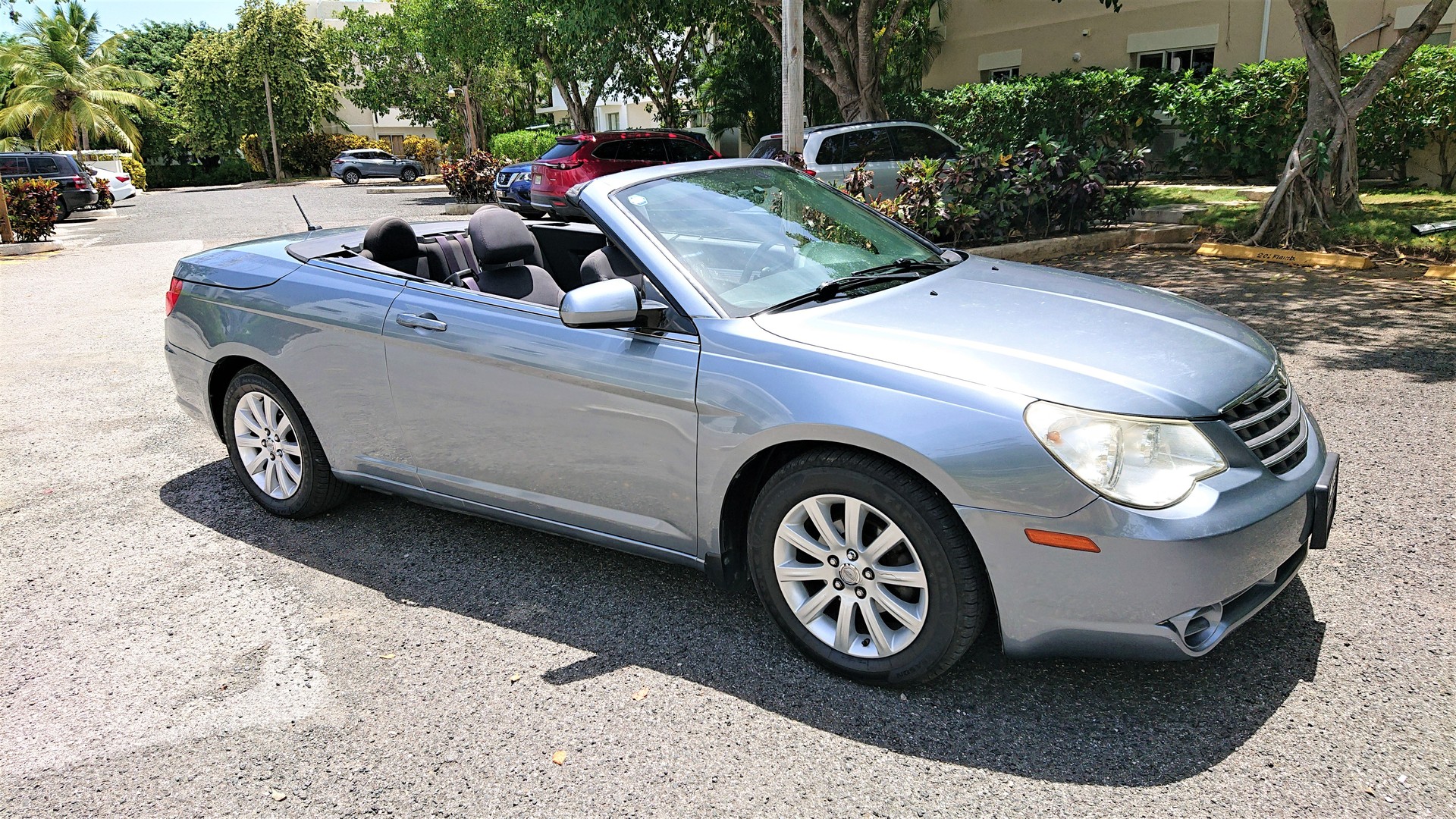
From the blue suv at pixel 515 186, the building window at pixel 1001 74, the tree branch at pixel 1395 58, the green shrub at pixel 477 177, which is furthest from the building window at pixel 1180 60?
the green shrub at pixel 477 177

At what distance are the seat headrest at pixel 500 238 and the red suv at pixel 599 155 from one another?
1443cm

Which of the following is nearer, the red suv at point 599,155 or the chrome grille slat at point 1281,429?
the chrome grille slat at point 1281,429

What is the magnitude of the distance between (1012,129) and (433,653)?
66.6 feet

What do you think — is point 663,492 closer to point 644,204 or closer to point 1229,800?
point 644,204

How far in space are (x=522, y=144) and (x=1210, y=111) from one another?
2523 cm

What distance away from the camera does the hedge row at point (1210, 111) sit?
15.0m

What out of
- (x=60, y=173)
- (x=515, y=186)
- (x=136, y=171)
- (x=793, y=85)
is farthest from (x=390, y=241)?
(x=136, y=171)

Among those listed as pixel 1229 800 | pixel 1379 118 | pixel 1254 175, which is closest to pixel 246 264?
pixel 1229 800

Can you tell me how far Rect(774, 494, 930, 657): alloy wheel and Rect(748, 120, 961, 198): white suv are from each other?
11170 millimetres

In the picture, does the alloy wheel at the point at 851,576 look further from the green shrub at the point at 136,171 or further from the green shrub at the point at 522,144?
the green shrub at the point at 136,171

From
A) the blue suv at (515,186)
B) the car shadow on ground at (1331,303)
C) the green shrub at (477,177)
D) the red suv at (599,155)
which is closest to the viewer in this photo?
the car shadow on ground at (1331,303)

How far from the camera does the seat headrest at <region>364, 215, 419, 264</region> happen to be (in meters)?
4.69

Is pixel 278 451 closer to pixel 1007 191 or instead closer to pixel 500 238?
pixel 500 238

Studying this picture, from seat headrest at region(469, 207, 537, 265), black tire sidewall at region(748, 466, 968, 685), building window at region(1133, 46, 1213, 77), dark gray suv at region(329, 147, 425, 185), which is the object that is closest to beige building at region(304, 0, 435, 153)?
dark gray suv at region(329, 147, 425, 185)
